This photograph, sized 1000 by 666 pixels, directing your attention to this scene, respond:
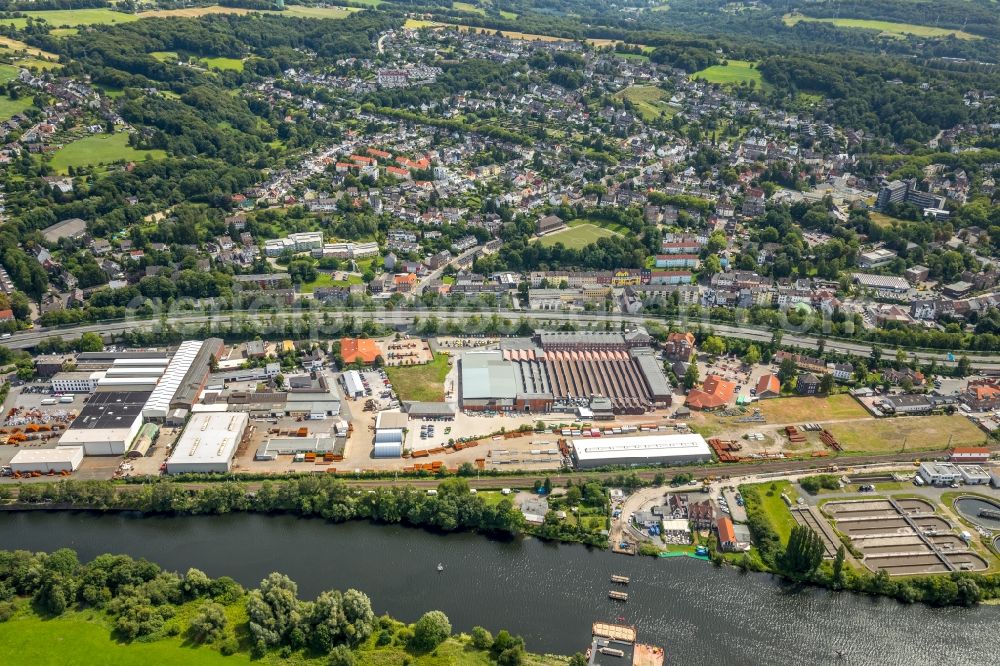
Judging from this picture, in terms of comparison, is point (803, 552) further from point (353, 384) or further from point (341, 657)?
point (353, 384)

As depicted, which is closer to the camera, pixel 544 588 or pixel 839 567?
pixel 544 588

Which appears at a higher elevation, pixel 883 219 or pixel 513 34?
pixel 513 34

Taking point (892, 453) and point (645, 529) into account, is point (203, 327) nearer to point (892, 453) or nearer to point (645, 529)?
point (645, 529)

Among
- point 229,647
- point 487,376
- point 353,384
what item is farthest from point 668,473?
point 229,647

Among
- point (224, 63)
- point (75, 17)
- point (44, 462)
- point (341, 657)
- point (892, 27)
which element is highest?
point (75, 17)

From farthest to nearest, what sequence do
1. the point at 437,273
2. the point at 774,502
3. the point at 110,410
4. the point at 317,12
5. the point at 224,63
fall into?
1. the point at 317,12
2. the point at 224,63
3. the point at 437,273
4. the point at 110,410
5. the point at 774,502

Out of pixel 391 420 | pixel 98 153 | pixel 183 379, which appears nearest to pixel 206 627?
pixel 391 420

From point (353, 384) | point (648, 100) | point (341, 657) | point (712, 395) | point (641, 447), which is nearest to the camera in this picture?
point (341, 657)

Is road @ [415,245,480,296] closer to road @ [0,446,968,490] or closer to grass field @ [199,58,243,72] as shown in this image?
road @ [0,446,968,490]
